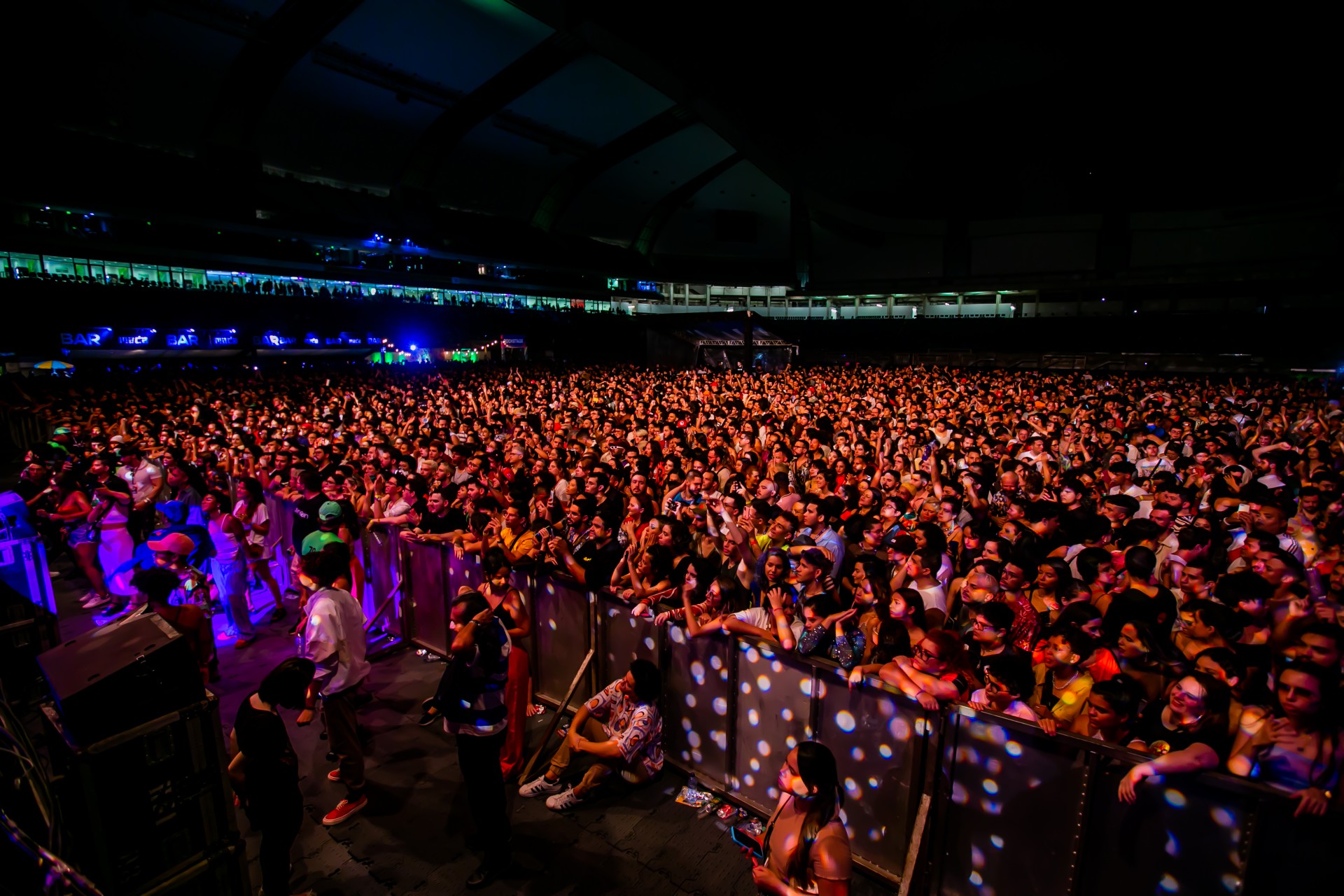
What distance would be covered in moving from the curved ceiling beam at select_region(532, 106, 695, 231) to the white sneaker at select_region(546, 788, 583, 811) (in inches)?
1375

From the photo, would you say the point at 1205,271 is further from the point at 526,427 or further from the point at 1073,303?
the point at 526,427

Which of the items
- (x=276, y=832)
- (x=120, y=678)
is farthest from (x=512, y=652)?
(x=120, y=678)

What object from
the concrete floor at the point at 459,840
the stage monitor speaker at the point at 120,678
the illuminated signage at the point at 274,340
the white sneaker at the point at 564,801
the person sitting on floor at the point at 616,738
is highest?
the illuminated signage at the point at 274,340

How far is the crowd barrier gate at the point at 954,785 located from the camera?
2.60 m

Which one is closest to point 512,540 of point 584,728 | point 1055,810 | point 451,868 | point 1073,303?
point 584,728

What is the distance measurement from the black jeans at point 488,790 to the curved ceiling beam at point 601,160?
35112mm

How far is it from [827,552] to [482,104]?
32713 millimetres

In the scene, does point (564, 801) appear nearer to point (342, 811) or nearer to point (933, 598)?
point (342, 811)

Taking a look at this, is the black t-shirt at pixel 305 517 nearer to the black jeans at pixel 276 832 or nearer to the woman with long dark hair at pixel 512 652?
the woman with long dark hair at pixel 512 652

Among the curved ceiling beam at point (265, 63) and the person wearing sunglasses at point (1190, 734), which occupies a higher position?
the curved ceiling beam at point (265, 63)

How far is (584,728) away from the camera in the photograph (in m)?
4.44

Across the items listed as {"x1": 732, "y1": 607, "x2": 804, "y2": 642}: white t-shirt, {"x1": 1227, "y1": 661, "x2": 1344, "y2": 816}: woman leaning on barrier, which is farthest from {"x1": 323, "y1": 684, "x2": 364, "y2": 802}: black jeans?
{"x1": 1227, "y1": 661, "x2": 1344, "y2": 816}: woman leaning on barrier

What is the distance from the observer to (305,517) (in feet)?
22.7

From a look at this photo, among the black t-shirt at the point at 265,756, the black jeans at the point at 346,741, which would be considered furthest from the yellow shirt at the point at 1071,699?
the black jeans at the point at 346,741
